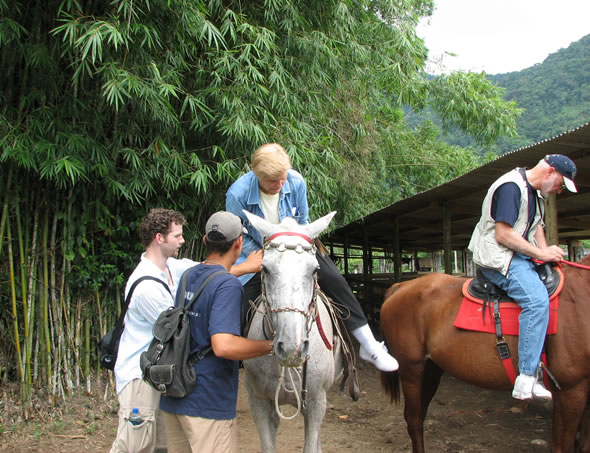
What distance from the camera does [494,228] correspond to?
3736mm

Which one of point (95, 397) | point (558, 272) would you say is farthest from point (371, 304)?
point (558, 272)

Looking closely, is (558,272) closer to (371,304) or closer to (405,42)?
(405,42)

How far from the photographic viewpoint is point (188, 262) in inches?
131

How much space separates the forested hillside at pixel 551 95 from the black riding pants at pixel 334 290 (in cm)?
2641

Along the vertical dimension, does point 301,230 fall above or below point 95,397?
above

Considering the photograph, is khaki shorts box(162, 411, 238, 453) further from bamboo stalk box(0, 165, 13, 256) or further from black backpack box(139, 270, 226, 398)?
bamboo stalk box(0, 165, 13, 256)

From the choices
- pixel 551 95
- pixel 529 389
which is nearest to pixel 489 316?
pixel 529 389

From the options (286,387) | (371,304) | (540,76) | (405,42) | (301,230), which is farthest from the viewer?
(540,76)

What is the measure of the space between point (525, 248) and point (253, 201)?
1990mm

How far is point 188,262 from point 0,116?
2.60 meters

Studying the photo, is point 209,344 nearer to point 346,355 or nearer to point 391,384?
point 346,355

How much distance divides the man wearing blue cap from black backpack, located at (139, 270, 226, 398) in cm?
235

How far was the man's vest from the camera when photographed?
3.59 meters

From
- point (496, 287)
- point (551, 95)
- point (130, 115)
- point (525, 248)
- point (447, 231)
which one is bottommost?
point (496, 287)
